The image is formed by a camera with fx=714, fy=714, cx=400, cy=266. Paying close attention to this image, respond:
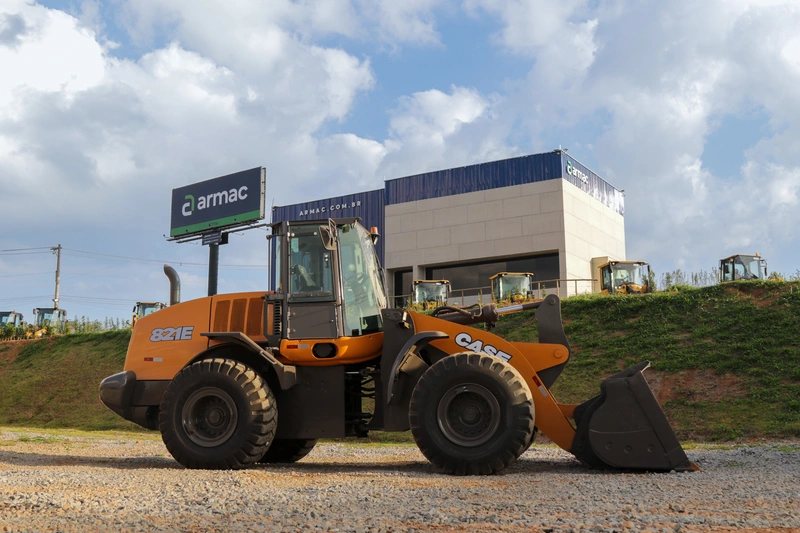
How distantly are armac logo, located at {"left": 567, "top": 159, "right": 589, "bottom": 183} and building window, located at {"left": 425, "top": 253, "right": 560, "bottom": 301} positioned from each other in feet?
17.1

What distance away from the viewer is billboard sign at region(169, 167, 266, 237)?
38844mm

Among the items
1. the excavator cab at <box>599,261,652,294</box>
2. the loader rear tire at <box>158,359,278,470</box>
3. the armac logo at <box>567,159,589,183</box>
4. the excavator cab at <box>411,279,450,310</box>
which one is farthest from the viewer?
the armac logo at <box>567,159,589,183</box>

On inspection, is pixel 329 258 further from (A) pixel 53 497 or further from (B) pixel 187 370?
(A) pixel 53 497

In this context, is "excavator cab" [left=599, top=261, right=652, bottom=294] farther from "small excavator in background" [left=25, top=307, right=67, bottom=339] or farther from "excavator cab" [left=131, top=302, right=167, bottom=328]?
"small excavator in background" [left=25, top=307, right=67, bottom=339]

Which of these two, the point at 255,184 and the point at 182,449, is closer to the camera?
the point at 182,449

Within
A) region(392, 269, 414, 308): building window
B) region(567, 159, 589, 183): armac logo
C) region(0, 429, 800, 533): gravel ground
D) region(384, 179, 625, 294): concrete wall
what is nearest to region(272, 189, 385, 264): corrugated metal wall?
region(384, 179, 625, 294): concrete wall

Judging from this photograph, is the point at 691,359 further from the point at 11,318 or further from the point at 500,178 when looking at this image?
the point at 11,318

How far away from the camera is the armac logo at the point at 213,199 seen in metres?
39.5

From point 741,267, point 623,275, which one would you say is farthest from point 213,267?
point 741,267

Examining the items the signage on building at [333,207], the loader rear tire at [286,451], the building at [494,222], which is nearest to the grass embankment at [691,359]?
the loader rear tire at [286,451]

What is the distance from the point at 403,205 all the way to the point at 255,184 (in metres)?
11.7

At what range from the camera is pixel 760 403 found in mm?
18156

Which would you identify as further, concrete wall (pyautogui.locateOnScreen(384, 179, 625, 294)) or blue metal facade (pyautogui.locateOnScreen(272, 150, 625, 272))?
blue metal facade (pyautogui.locateOnScreen(272, 150, 625, 272))

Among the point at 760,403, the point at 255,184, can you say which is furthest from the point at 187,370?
the point at 255,184
